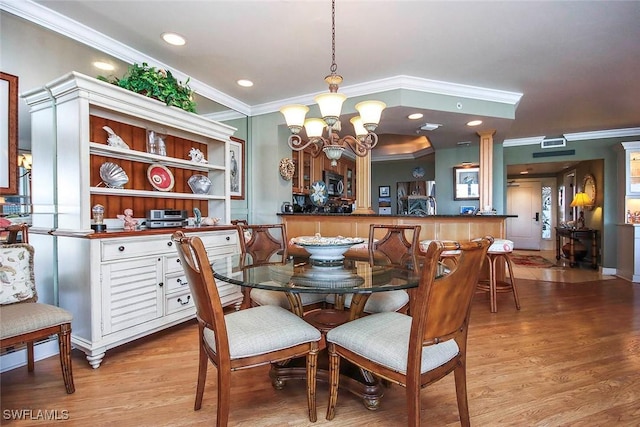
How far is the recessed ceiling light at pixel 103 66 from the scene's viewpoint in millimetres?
2644

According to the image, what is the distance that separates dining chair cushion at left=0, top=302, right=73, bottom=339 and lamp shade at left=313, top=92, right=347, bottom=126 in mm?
1896

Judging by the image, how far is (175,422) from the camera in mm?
1584

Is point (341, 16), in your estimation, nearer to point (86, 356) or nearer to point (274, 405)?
point (274, 405)

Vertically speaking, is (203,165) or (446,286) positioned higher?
(203,165)

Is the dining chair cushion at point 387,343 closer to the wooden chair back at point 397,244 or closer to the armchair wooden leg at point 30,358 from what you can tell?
the wooden chair back at point 397,244

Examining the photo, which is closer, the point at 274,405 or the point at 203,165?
the point at 274,405

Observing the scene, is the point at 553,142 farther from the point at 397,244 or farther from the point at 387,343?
the point at 387,343

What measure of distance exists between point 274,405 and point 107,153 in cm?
221

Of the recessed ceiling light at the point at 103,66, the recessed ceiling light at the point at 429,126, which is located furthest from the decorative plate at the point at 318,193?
the recessed ceiling light at the point at 103,66

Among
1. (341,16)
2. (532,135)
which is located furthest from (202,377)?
(532,135)

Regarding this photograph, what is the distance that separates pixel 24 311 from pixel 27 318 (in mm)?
81

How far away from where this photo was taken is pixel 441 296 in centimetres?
124

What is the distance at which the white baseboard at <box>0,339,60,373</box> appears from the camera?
6.75ft

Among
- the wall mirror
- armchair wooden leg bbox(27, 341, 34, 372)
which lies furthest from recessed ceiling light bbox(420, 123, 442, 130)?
armchair wooden leg bbox(27, 341, 34, 372)
